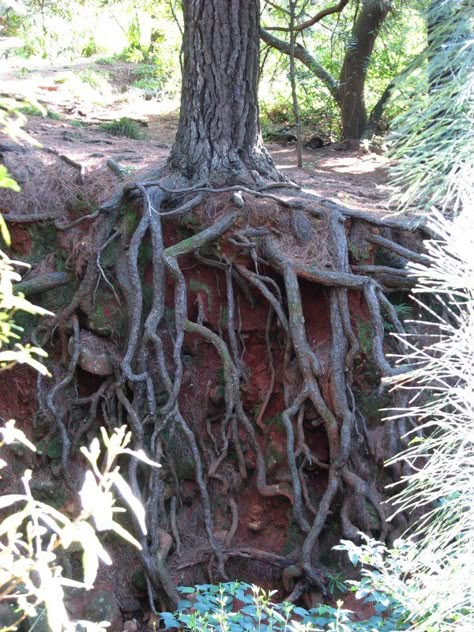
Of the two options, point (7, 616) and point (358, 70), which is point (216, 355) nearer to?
point (7, 616)

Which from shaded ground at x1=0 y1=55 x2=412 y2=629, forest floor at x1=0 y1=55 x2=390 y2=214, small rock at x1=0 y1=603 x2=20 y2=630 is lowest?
small rock at x1=0 y1=603 x2=20 y2=630

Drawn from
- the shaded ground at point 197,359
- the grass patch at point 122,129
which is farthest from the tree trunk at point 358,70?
the shaded ground at point 197,359

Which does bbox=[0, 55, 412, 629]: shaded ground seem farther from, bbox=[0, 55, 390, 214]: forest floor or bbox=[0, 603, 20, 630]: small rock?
bbox=[0, 603, 20, 630]: small rock

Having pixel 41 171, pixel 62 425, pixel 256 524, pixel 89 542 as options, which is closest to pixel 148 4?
pixel 41 171

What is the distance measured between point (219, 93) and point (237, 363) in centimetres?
228

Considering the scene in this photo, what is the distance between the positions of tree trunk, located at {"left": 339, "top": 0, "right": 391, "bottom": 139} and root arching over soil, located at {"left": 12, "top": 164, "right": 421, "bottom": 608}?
213 inches

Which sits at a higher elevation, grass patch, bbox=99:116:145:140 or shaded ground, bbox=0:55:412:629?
grass patch, bbox=99:116:145:140

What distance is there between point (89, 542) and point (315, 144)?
10.4 m

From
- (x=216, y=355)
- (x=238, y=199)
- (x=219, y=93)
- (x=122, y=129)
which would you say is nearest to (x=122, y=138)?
(x=122, y=129)

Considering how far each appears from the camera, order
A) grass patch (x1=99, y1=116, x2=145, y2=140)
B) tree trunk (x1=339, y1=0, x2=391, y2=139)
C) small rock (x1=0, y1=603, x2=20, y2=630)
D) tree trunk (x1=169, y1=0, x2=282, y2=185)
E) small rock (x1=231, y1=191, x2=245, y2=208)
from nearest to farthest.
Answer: small rock (x1=0, y1=603, x2=20, y2=630), small rock (x1=231, y1=191, x2=245, y2=208), tree trunk (x1=169, y1=0, x2=282, y2=185), grass patch (x1=99, y1=116, x2=145, y2=140), tree trunk (x1=339, y1=0, x2=391, y2=139)

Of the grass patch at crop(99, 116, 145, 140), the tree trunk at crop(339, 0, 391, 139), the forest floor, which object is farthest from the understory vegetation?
the tree trunk at crop(339, 0, 391, 139)

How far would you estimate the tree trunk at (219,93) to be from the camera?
6.18 metres

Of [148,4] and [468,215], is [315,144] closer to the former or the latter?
[148,4]

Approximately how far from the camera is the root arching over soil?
5.62 metres
